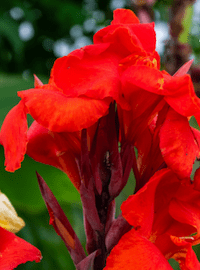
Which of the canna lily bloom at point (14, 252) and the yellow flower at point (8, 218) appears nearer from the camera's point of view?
the canna lily bloom at point (14, 252)

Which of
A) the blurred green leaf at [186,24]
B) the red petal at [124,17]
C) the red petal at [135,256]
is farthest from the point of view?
the blurred green leaf at [186,24]

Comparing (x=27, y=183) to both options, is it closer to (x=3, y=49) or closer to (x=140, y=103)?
(x=140, y=103)

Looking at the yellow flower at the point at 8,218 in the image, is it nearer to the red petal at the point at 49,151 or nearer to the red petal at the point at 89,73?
the red petal at the point at 49,151

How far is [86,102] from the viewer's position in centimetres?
37

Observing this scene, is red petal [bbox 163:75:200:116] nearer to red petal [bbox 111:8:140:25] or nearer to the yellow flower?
red petal [bbox 111:8:140:25]

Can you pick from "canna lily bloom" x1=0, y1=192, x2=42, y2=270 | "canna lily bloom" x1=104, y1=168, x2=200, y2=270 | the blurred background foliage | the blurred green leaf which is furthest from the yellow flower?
the blurred green leaf

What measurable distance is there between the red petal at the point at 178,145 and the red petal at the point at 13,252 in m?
0.21

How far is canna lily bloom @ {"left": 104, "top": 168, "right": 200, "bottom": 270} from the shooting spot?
0.36 m

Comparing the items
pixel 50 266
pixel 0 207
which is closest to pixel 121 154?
pixel 0 207

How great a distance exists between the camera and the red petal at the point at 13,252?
1.38 ft

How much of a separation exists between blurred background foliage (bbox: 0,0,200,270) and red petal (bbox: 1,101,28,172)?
0.63 m

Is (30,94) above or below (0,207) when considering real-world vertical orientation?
above

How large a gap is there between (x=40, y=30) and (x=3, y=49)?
11.0 inches

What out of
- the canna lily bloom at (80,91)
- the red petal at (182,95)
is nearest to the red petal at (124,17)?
the canna lily bloom at (80,91)
